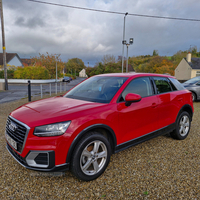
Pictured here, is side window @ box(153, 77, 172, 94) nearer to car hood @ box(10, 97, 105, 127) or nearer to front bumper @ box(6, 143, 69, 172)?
car hood @ box(10, 97, 105, 127)

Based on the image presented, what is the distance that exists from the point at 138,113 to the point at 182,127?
6.43ft

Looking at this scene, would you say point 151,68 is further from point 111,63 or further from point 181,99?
point 181,99

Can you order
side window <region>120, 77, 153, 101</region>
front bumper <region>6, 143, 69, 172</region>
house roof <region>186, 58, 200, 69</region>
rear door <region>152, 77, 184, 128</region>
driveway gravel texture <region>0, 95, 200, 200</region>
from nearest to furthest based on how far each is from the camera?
front bumper <region>6, 143, 69, 172</region>, driveway gravel texture <region>0, 95, 200, 200</region>, side window <region>120, 77, 153, 101</region>, rear door <region>152, 77, 184, 128</region>, house roof <region>186, 58, 200, 69</region>

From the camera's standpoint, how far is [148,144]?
421 centimetres

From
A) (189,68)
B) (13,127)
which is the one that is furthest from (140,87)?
(189,68)

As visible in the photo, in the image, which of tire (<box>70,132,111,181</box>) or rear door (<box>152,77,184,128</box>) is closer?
tire (<box>70,132,111,181</box>)

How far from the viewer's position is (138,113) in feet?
10.4

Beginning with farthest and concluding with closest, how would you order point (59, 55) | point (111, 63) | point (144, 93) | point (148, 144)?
1. point (59, 55)
2. point (111, 63)
3. point (148, 144)
4. point (144, 93)

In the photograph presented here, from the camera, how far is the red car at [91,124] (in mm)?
2316

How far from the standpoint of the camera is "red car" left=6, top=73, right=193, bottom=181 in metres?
2.32

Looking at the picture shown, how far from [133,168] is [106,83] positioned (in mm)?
1689

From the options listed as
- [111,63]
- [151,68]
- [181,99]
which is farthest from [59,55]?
[181,99]

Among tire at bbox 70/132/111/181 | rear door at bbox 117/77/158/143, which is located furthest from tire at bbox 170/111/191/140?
tire at bbox 70/132/111/181

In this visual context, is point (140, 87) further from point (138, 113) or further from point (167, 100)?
point (167, 100)
